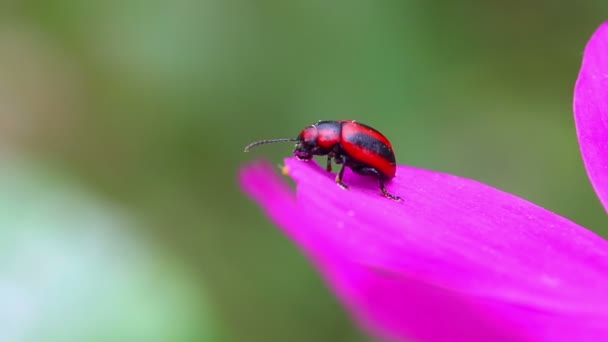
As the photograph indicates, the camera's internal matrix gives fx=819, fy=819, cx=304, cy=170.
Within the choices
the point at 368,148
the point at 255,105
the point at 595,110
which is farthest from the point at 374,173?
the point at 255,105

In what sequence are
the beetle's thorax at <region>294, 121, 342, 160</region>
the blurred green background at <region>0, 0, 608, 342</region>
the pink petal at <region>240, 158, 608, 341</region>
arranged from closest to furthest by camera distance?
the pink petal at <region>240, 158, 608, 341</region> → the beetle's thorax at <region>294, 121, 342, 160</region> → the blurred green background at <region>0, 0, 608, 342</region>

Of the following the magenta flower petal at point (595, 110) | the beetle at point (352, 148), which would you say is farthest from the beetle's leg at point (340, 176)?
the magenta flower petal at point (595, 110)

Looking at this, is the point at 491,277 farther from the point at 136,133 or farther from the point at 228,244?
the point at 136,133

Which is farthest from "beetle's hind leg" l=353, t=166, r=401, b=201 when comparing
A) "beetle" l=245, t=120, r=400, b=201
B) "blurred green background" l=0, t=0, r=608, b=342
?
"blurred green background" l=0, t=0, r=608, b=342

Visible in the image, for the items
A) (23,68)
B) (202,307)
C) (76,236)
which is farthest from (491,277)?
(23,68)

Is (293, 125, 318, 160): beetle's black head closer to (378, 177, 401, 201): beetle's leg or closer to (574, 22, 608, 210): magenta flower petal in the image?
(378, 177, 401, 201): beetle's leg

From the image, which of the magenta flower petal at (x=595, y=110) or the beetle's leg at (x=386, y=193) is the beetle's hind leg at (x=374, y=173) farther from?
the magenta flower petal at (x=595, y=110)

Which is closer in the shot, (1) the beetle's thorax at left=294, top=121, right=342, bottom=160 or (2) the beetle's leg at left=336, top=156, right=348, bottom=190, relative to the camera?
(2) the beetle's leg at left=336, top=156, right=348, bottom=190
